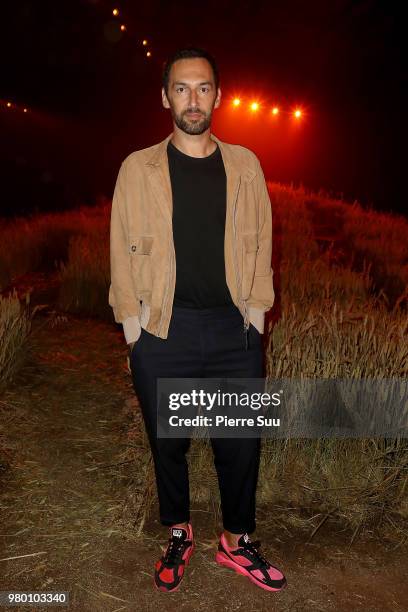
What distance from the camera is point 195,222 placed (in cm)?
205

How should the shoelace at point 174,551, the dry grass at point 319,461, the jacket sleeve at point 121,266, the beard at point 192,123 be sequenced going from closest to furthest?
1. the beard at point 192,123
2. the jacket sleeve at point 121,266
3. the shoelace at point 174,551
4. the dry grass at point 319,461

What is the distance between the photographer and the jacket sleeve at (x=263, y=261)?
2219mm

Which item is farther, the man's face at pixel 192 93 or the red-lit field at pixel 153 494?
the red-lit field at pixel 153 494

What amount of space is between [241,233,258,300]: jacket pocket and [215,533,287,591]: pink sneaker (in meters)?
0.98

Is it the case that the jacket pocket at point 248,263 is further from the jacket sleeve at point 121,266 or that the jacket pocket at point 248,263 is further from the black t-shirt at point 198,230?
the jacket sleeve at point 121,266

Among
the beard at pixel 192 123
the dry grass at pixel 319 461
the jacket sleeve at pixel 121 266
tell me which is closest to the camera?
the beard at pixel 192 123

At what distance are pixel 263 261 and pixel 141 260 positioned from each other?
0.49 m

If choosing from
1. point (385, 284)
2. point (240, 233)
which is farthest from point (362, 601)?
point (385, 284)

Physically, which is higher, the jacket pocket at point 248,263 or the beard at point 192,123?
the beard at point 192,123

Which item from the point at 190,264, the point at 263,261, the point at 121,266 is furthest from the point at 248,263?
the point at 121,266

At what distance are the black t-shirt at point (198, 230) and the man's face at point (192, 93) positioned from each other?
12cm

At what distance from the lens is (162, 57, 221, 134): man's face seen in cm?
204

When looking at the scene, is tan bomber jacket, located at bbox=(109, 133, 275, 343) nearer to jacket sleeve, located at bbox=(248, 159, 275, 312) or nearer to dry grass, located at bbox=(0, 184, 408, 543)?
jacket sleeve, located at bbox=(248, 159, 275, 312)

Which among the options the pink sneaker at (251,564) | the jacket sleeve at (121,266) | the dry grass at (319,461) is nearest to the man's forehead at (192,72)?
the jacket sleeve at (121,266)
